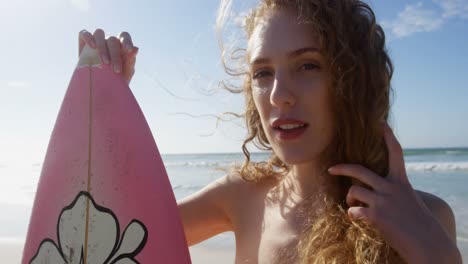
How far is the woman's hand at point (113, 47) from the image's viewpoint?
172 centimetres

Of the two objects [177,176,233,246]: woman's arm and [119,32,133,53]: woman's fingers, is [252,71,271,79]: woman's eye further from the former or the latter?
[177,176,233,246]: woman's arm

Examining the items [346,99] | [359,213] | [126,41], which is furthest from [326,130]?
[126,41]

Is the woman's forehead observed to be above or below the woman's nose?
above

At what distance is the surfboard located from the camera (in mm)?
1646

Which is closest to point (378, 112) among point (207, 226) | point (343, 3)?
point (343, 3)

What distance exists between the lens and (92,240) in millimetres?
1653

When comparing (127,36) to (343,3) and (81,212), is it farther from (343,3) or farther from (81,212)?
(343,3)

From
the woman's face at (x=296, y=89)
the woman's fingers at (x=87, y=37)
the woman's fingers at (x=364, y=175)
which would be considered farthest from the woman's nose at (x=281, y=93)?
the woman's fingers at (x=87, y=37)

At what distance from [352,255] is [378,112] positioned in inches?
22.1

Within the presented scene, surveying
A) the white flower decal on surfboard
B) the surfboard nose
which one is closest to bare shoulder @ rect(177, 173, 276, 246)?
the white flower decal on surfboard

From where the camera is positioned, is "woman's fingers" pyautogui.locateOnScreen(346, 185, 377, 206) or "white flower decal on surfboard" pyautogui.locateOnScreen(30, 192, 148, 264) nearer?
"woman's fingers" pyautogui.locateOnScreen(346, 185, 377, 206)

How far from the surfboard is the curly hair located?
0.59 metres

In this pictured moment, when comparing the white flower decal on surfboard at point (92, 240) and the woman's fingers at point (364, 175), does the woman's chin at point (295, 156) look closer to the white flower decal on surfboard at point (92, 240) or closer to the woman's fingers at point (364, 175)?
the woman's fingers at point (364, 175)

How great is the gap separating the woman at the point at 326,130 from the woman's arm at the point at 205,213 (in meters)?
0.23
